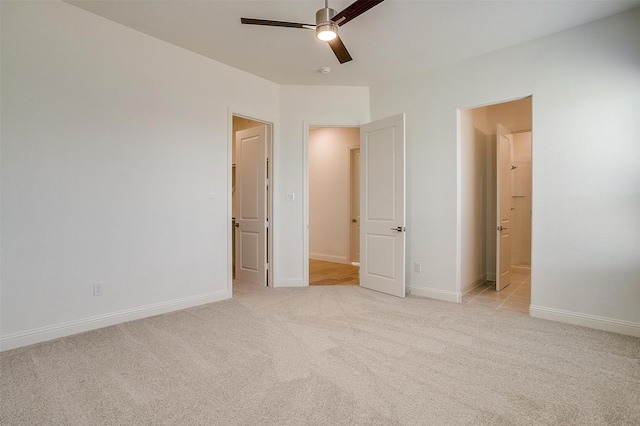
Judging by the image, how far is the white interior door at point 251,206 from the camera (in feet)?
15.4

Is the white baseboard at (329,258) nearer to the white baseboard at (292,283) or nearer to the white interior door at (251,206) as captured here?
the white baseboard at (292,283)

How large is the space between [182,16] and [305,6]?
1135 mm

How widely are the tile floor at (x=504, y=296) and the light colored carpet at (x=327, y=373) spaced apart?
439 millimetres

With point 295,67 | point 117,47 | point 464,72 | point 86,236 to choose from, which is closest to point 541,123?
point 464,72

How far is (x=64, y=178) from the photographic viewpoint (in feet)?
9.21

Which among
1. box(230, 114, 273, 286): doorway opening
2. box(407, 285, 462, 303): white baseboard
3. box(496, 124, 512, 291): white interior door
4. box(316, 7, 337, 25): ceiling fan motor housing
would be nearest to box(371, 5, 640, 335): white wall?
box(407, 285, 462, 303): white baseboard

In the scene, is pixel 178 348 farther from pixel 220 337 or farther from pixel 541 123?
pixel 541 123

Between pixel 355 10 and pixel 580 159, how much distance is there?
100 inches

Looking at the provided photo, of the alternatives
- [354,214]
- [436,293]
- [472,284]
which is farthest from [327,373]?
[354,214]

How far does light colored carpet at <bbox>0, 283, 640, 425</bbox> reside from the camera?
69.2 inches

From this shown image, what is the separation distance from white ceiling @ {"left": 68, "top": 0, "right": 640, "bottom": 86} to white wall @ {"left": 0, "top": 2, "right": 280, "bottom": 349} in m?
0.32

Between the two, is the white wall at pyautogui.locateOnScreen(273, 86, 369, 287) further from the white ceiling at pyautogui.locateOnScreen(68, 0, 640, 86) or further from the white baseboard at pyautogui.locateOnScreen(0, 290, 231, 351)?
the white baseboard at pyautogui.locateOnScreen(0, 290, 231, 351)

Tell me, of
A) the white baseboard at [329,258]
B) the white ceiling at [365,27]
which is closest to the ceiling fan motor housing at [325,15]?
the white ceiling at [365,27]

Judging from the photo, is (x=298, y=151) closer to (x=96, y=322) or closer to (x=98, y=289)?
(x=98, y=289)
